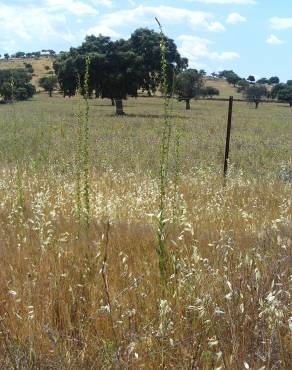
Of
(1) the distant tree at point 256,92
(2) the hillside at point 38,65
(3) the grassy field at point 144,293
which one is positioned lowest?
(1) the distant tree at point 256,92

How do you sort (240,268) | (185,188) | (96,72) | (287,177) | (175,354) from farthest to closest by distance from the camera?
(96,72) < (287,177) < (185,188) < (240,268) < (175,354)

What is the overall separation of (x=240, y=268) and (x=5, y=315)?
1798 millimetres

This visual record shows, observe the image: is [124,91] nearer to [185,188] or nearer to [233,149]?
[233,149]

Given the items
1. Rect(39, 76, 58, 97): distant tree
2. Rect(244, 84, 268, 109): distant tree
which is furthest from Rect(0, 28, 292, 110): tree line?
Rect(244, 84, 268, 109): distant tree

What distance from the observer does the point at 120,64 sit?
40031mm

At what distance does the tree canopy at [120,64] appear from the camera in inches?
1556

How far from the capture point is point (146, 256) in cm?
445

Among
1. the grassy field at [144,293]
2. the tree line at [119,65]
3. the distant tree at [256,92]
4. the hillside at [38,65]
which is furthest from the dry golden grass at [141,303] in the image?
the hillside at [38,65]

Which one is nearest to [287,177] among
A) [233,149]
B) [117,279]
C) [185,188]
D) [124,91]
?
[185,188]

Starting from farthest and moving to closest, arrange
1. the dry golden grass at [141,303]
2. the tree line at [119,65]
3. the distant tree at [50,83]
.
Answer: the distant tree at [50,83] → the tree line at [119,65] → the dry golden grass at [141,303]

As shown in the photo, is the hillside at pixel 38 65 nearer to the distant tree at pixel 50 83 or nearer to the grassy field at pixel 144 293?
the distant tree at pixel 50 83

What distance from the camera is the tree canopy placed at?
39.5 metres

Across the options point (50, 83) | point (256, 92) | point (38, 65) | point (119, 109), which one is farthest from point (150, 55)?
point (38, 65)

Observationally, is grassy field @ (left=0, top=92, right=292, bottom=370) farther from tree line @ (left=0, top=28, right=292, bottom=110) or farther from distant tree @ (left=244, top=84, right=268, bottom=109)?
distant tree @ (left=244, top=84, right=268, bottom=109)
